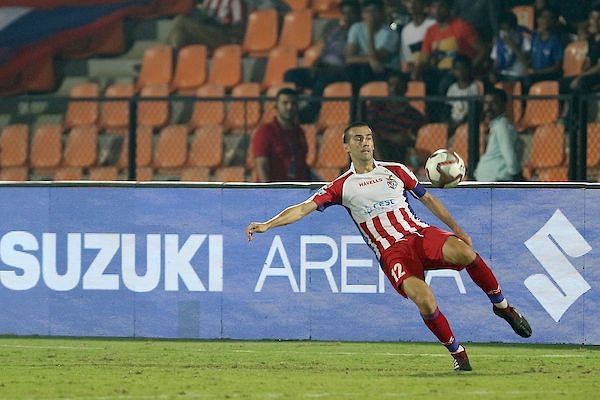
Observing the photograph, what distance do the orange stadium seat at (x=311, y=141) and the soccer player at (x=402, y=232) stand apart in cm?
596

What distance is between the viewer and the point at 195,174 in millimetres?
18812

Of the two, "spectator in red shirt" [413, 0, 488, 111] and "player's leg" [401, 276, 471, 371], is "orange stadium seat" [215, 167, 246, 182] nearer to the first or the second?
"spectator in red shirt" [413, 0, 488, 111]

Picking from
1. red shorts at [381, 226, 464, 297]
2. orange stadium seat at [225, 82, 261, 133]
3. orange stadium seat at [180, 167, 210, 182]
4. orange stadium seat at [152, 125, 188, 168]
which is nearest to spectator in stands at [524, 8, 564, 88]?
orange stadium seat at [225, 82, 261, 133]

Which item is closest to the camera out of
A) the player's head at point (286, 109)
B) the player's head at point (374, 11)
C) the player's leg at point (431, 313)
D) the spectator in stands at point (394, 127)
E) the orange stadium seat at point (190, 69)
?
the player's leg at point (431, 313)

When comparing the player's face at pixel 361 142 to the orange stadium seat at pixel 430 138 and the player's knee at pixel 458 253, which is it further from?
the orange stadium seat at pixel 430 138

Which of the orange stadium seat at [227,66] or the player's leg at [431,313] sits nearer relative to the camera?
the player's leg at [431,313]

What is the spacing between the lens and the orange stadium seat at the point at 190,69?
72.2 feet

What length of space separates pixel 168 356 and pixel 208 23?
10.5 meters

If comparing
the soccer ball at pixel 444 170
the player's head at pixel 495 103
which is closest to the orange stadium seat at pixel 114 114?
the player's head at pixel 495 103

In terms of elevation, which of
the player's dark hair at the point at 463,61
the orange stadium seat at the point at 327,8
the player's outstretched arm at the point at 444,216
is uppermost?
the orange stadium seat at the point at 327,8

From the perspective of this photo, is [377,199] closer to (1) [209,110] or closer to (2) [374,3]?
(1) [209,110]

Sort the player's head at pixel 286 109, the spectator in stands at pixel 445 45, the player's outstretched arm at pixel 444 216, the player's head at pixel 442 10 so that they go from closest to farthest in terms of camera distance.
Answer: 1. the player's outstretched arm at pixel 444 216
2. the player's head at pixel 286 109
3. the spectator in stands at pixel 445 45
4. the player's head at pixel 442 10

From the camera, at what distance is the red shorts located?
11.3m

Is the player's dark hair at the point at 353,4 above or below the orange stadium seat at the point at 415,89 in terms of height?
above
